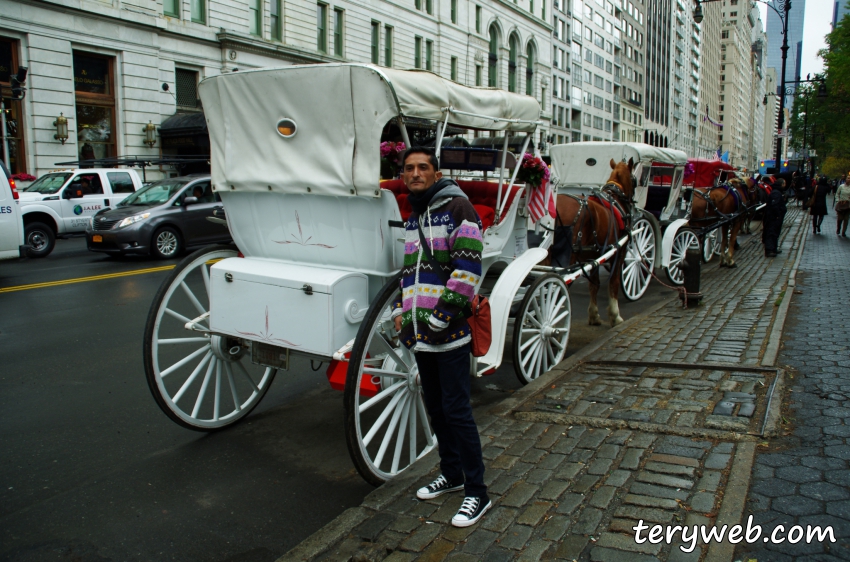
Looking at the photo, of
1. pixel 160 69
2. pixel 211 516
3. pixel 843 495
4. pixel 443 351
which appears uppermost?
pixel 160 69

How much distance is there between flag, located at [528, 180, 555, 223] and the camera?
19.9 feet

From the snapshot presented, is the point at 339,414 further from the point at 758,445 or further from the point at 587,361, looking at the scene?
the point at 758,445

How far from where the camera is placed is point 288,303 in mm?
4223

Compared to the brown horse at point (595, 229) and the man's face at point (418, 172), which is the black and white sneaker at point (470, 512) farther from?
the brown horse at point (595, 229)

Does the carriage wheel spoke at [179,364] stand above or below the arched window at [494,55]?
below

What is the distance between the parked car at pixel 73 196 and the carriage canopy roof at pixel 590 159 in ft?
37.3

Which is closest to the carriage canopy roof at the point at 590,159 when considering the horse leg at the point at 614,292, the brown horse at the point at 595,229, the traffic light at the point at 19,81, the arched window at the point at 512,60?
the brown horse at the point at 595,229

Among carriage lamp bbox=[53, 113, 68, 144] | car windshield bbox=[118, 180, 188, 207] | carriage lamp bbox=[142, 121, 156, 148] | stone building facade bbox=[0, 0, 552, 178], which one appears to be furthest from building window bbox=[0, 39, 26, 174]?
car windshield bbox=[118, 180, 188, 207]

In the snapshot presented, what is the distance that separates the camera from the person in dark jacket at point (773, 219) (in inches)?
611

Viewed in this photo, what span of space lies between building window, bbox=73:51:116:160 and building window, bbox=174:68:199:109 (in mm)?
3054

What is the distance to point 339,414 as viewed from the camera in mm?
5535

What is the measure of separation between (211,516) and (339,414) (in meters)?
1.75

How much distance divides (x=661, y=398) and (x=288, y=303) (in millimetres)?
2966

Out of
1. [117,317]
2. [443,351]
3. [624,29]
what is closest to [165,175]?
[117,317]
